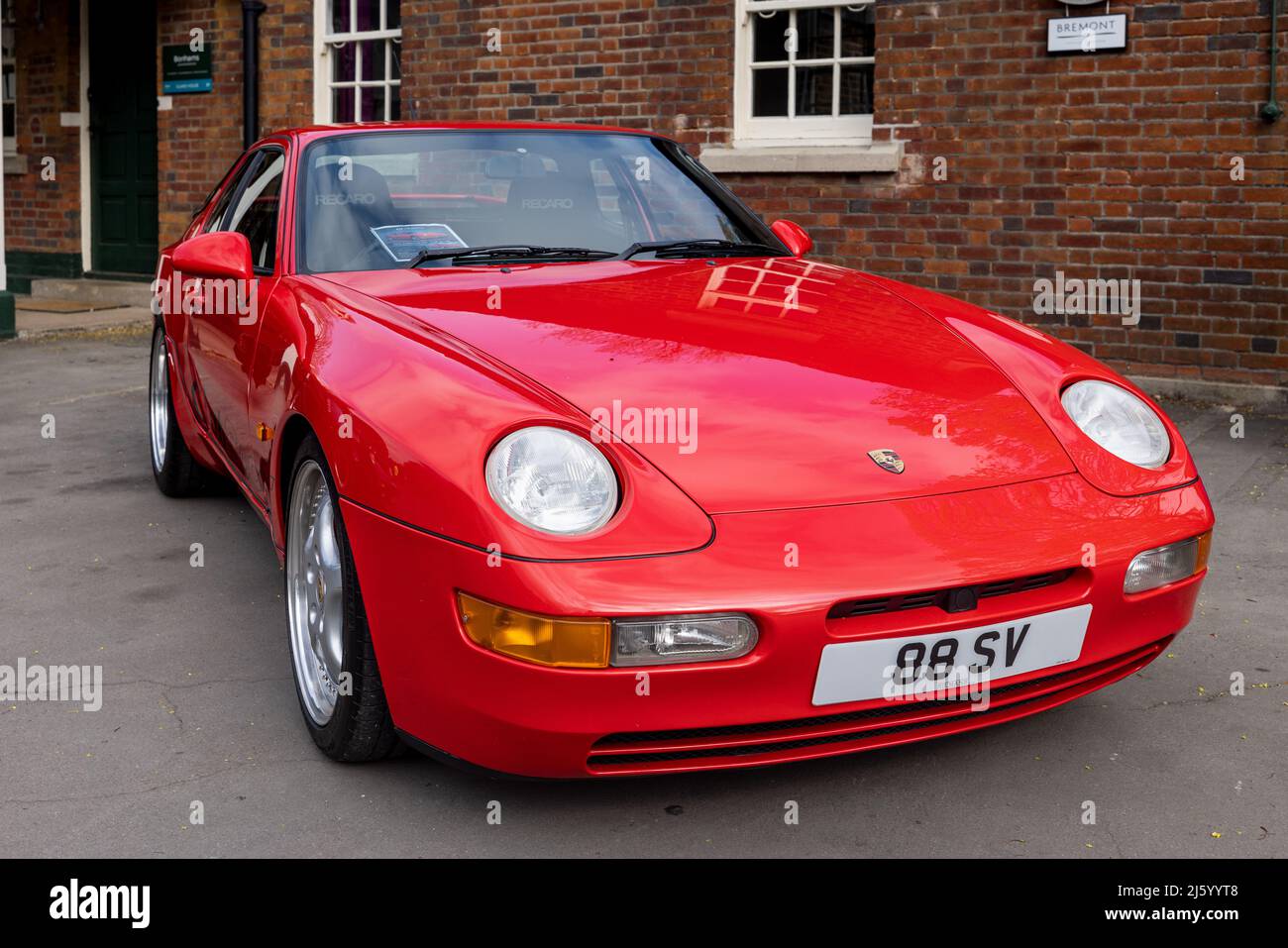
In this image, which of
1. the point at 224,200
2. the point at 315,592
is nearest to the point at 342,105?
the point at 224,200

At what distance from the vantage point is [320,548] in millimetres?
2973

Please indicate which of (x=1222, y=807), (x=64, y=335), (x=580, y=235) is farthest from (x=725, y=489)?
(x=64, y=335)

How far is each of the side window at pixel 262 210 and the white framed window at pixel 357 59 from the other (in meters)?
6.50

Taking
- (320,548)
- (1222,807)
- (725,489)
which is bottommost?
(1222,807)

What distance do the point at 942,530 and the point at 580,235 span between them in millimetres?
1593

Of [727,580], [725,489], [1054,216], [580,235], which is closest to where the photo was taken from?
[727,580]

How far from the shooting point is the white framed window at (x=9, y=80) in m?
13.4

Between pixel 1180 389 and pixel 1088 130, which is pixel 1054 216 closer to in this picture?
pixel 1088 130

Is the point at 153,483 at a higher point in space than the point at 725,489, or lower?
lower

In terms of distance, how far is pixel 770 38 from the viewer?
29.3 feet

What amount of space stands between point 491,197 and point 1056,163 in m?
4.82

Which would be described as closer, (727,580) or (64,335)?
(727,580)

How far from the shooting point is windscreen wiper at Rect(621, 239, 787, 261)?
3760 mm

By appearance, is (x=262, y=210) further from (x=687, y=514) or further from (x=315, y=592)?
(x=687, y=514)
